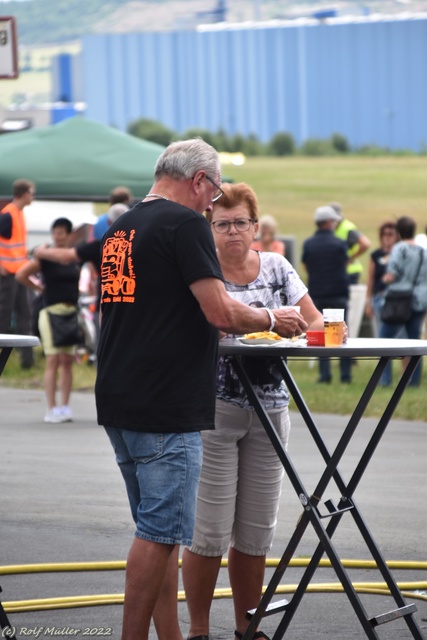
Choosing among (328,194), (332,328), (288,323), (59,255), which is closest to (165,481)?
(288,323)

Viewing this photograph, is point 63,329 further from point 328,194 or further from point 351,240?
point 328,194

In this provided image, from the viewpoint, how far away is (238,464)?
4816mm

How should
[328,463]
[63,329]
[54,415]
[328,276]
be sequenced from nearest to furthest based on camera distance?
[328,463], [63,329], [54,415], [328,276]

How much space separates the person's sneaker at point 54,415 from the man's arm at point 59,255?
139 cm

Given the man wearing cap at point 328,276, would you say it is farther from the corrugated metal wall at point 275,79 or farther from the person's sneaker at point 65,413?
the corrugated metal wall at point 275,79

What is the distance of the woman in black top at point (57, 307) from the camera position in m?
10.7

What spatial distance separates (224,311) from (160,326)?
0.72ft

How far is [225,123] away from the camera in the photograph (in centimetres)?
11100

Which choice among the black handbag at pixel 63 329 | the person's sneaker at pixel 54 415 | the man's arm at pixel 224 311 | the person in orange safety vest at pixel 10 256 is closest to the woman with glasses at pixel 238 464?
the man's arm at pixel 224 311

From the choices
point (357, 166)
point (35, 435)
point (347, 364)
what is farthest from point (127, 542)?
point (357, 166)

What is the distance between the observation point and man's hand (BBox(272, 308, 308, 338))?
4355mm

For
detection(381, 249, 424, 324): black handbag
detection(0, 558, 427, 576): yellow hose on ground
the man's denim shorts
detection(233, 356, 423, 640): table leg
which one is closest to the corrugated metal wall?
detection(381, 249, 424, 324): black handbag

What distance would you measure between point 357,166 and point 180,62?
37.5 m

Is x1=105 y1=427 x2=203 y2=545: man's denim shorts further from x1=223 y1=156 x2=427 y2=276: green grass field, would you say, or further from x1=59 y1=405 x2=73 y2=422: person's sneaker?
x1=223 y1=156 x2=427 y2=276: green grass field
